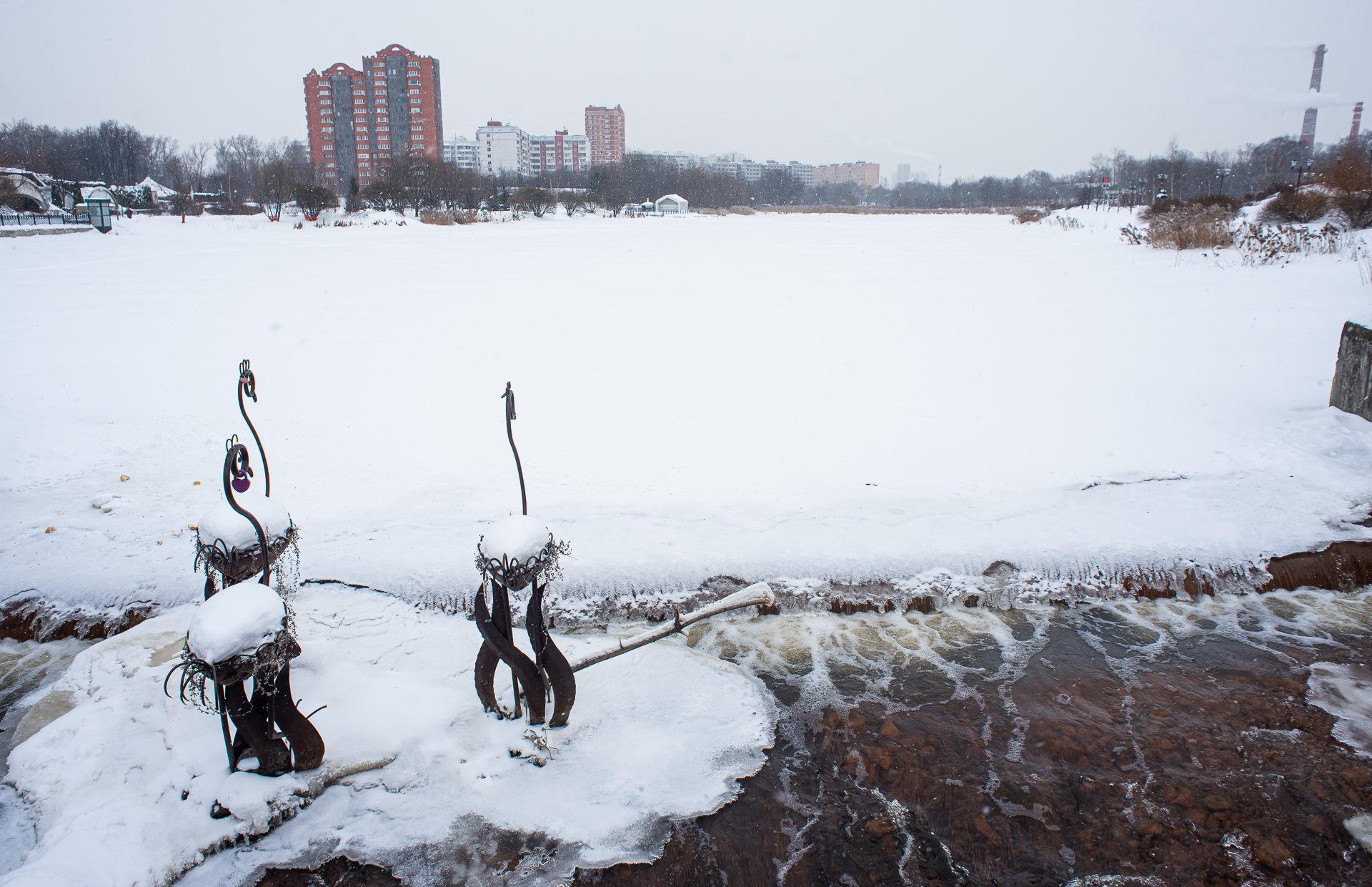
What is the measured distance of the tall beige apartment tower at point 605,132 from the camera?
15538cm

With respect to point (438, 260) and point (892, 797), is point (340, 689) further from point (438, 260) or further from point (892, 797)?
point (438, 260)

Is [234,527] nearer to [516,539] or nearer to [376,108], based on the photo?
[516,539]

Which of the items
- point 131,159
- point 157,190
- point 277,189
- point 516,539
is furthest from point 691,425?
point 131,159

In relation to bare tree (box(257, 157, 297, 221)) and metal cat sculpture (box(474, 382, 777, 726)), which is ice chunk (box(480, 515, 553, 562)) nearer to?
metal cat sculpture (box(474, 382, 777, 726))

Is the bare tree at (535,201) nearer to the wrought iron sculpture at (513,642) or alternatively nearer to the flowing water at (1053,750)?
the flowing water at (1053,750)

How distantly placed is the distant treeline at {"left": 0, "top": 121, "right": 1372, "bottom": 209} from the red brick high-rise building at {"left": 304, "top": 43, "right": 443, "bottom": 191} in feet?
34.9

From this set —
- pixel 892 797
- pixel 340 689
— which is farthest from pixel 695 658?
pixel 340 689

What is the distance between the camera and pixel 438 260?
1833 cm

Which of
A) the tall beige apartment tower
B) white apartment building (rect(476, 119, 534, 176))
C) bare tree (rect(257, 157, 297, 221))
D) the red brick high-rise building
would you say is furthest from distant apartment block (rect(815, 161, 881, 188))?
bare tree (rect(257, 157, 297, 221))

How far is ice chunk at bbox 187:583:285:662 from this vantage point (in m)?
2.21

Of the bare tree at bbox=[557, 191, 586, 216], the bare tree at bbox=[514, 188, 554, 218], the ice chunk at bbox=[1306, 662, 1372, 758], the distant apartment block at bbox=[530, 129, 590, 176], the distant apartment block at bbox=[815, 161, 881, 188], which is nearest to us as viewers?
the ice chunk at bbox=[1306, 662, 1372, 758]

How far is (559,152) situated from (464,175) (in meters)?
102

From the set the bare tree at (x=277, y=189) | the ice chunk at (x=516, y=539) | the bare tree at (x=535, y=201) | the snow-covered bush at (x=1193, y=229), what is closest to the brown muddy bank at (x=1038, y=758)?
the ice chunk at (x=516, y=539)

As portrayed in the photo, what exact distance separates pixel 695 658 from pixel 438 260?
1688 cm
